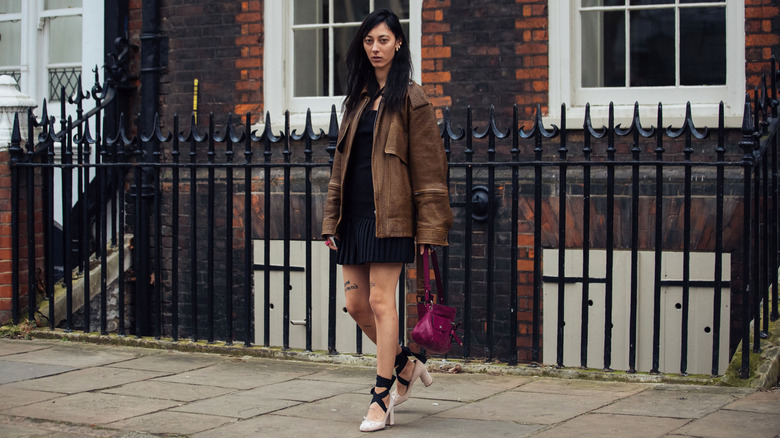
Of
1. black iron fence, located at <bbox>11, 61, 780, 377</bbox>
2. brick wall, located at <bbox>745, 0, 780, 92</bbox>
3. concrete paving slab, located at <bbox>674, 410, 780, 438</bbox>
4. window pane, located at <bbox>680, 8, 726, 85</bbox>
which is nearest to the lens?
concrete paving slab, located at <bbox>674, 410, 780, 438</bbox>

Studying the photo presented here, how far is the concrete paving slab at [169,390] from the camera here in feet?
16.7

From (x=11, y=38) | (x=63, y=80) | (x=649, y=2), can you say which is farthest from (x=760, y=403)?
(x=11, y=38)

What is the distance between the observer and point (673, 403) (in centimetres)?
479

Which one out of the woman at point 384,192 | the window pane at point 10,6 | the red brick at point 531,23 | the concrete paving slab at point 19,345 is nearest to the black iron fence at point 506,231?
the concrete paving slab at point 19,345

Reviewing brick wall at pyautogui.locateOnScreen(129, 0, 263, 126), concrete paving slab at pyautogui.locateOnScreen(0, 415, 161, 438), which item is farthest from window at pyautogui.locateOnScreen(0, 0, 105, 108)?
concrete paving slab at pyautogui.locateOnScreen(0, 415, 161, 438)

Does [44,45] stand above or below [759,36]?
above

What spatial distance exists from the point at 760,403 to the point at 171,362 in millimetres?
3420

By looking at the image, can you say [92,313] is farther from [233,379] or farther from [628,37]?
[628,37]

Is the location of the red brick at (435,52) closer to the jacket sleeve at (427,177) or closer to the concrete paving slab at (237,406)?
the jacket sleeve at (427,177)

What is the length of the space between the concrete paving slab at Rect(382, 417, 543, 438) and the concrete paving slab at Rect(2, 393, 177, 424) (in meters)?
1.27

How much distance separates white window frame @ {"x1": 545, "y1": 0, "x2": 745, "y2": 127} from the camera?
6.95m

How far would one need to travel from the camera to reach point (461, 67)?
24.9 feet

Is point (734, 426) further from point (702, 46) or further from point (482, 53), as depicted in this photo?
point (482, 53)

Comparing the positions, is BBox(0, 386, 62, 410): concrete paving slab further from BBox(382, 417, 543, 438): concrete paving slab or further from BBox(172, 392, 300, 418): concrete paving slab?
BBox(382, 417, 543, 438): concrete paving slab
